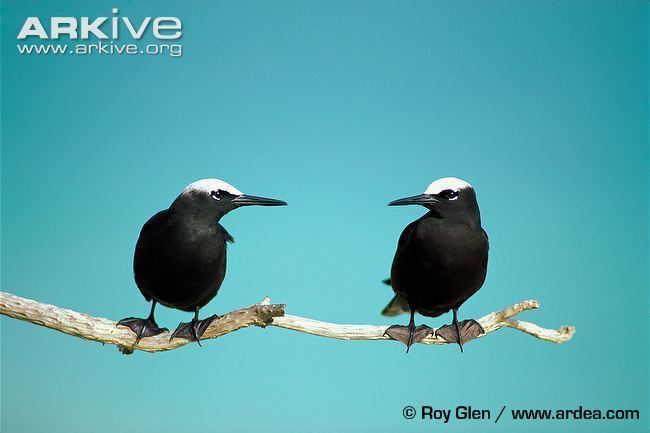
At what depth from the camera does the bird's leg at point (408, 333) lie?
7.16 meters

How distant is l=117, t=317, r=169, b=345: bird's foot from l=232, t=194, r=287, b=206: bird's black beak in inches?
49.0

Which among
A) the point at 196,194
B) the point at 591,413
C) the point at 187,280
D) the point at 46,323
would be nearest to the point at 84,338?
the point at 46,323

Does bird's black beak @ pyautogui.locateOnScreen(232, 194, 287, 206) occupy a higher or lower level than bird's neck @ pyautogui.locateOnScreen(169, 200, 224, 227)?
higher

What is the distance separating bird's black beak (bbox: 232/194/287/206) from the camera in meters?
7.04

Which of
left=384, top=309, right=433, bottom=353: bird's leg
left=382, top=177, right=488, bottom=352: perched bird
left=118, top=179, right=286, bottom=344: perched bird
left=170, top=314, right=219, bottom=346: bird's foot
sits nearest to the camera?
left=118, top=179, right=286, bottom=344: perched bird

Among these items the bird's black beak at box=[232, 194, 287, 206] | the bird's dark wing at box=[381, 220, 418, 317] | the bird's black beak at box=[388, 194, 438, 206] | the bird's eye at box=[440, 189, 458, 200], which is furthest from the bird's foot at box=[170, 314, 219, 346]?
the bird's eye at box=[440, 189, 458, 200]

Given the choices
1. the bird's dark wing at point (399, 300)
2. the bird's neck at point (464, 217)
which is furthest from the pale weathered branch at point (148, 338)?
the bird's neck at point (464, 217)

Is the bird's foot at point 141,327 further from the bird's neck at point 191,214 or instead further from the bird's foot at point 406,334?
the bird's foot at point 406,334

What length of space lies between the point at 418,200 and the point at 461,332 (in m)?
1.20

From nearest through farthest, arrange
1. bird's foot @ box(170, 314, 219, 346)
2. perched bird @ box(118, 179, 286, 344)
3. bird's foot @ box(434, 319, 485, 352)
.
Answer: perched bird @ box(118, 179, 286, 344), bird's foot @ box(170, 314, 219, 346), bird's foot @ box(434, 319, 485, 352)

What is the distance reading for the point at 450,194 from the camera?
695 cm

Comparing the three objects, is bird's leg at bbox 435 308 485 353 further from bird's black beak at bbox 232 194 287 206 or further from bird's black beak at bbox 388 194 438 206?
bird's black beak at bbox 232 194 287 206

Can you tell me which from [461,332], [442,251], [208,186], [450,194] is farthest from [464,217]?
[208,186]

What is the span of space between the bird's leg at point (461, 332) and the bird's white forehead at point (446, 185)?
3.88 ft
